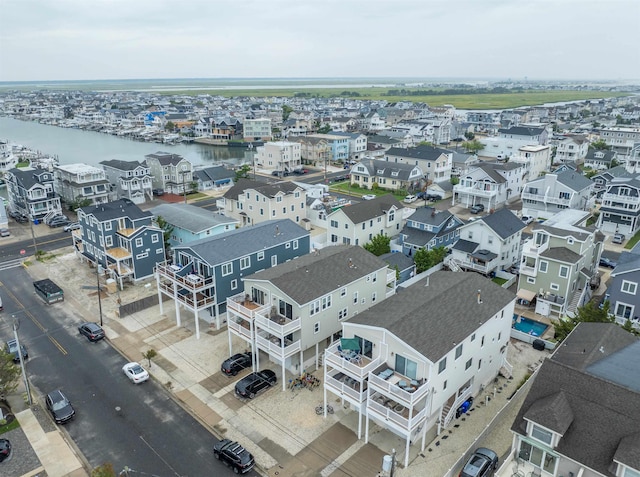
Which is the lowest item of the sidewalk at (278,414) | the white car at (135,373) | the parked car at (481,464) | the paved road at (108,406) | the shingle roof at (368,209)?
the paved road at (108,406)

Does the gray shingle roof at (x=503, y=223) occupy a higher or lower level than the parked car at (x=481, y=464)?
higher

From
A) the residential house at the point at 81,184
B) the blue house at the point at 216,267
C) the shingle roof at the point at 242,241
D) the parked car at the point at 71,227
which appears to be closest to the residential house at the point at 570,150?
the shingle roof at the point at 242,241

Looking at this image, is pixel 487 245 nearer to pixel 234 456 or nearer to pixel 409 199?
pixel 409 199

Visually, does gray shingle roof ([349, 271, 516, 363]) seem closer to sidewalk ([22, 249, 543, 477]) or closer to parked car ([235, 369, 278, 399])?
sidewalk ([22, 249, 543, 477])

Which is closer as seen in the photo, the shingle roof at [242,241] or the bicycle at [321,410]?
the bicycle at [321,410]

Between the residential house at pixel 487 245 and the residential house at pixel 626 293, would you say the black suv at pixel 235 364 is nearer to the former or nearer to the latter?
the residential house at pixel 487 245

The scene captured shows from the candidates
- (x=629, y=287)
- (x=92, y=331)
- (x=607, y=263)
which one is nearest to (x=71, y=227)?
(x=92, y=331)
